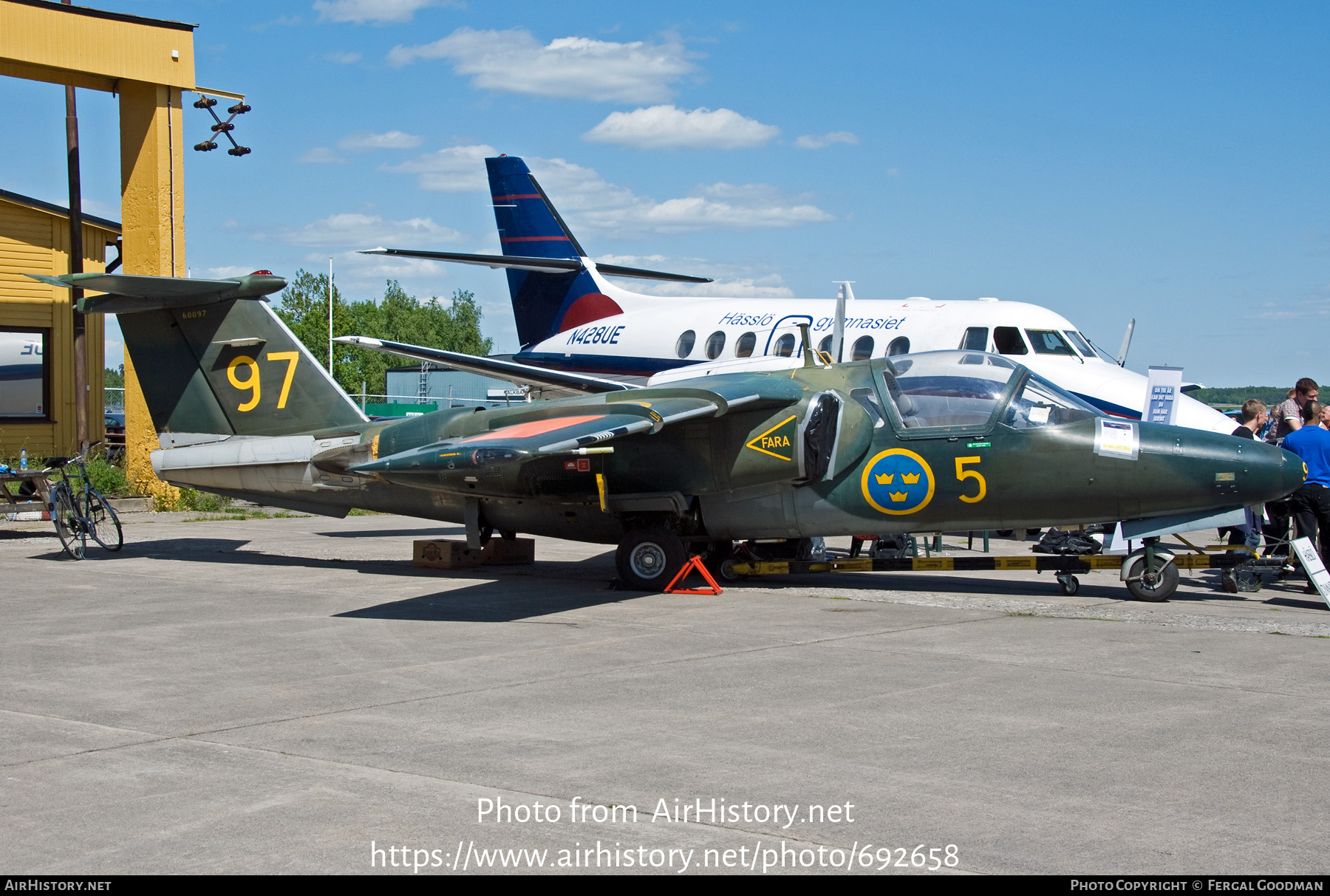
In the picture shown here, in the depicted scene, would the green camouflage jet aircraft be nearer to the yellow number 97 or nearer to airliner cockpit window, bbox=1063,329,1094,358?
the yellow number 97

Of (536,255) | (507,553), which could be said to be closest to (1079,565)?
(507,553)

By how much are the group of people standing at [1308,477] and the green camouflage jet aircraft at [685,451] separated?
1.64 metres

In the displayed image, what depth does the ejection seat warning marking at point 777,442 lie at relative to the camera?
11.9 m

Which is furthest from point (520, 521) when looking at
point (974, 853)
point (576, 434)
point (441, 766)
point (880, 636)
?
point (974, 853)

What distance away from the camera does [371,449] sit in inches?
543

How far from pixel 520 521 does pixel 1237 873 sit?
993cm

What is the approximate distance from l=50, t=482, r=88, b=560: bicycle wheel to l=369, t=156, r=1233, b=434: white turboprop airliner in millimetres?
7715

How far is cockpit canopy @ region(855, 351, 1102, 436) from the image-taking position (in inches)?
454

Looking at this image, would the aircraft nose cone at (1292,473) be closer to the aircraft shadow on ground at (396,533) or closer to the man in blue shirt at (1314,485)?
the man in blue shirt at (1314,485)

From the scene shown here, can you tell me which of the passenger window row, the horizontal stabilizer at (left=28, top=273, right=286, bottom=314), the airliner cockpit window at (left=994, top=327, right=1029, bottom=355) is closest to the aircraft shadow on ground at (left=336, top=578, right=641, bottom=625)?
the horizontal stabilizer at (left=28, top=273, right=286, bottom=314)

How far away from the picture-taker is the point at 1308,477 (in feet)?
40.4

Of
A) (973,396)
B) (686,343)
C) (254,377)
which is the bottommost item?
(973,396)

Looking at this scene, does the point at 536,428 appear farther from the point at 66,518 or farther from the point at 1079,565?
the point at 66,518

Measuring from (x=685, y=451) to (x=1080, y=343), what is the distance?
8829 millimetres
